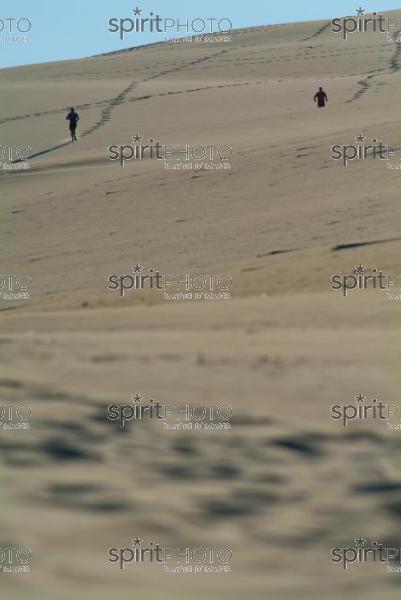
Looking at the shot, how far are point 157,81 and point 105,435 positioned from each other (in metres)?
30.5

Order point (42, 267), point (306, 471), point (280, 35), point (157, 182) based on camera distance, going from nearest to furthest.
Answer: point (306, 471), point (42, 267), point (157, 182), point (280, 35)

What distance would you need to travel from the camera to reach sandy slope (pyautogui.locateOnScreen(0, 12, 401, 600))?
3922 mm

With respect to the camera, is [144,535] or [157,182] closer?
[144,535]

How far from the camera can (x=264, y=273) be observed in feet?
31.4

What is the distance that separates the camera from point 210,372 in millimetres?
5770

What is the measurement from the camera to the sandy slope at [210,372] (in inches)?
154

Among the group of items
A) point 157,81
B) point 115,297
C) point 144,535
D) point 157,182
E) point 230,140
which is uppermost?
point 157,81

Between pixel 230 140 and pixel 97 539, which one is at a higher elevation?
pixel 230 140

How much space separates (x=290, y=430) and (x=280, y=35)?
44305 millimetres

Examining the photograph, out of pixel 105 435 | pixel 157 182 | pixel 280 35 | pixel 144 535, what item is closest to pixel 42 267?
pixel 157 182

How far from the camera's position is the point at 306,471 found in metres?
4.56

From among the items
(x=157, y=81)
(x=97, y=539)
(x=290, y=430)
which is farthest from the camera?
(x=157, y=81)

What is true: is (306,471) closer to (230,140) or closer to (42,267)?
(42,267)

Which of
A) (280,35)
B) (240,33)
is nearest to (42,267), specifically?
(280,35)
